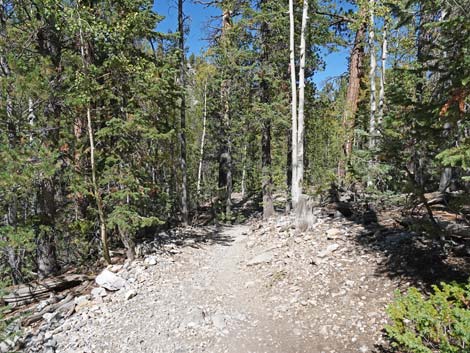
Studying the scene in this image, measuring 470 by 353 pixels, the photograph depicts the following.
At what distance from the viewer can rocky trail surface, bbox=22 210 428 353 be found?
4969mm

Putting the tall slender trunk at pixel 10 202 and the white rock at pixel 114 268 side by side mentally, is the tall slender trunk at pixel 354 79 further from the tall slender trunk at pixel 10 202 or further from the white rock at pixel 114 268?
the tall slender trunk at pixel 10 202

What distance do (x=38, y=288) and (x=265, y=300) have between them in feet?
18.9

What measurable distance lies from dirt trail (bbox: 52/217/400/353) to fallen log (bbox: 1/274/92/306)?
4.19 ft

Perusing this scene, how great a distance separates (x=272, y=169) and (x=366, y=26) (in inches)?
255

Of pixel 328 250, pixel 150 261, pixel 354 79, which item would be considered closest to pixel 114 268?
pixel 150 261

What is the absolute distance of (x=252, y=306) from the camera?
613 cm

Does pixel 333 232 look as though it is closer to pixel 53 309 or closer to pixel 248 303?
pixel 248 303

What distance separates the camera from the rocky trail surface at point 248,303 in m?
4.97

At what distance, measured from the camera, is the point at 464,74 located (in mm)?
3688

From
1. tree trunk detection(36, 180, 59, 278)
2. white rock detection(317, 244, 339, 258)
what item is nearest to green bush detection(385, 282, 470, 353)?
white rock detection(317, 244, 339, 258)

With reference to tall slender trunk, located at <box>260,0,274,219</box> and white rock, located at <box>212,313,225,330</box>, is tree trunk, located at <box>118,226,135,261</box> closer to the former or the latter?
white rock, located at <box>212,313,225,330</box>

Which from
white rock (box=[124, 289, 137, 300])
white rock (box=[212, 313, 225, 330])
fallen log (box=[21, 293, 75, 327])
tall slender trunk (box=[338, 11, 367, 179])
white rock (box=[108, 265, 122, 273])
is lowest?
fallen log (box=[21, 293, 75, 327])

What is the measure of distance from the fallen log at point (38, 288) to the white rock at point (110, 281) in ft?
2.55

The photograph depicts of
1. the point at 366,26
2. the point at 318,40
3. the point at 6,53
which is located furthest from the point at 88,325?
the point at 366,26
